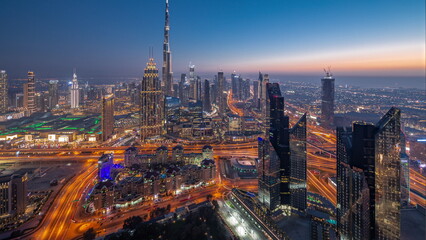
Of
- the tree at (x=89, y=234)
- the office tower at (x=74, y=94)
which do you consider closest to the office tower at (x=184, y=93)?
the office tower at (x=74, y=94)

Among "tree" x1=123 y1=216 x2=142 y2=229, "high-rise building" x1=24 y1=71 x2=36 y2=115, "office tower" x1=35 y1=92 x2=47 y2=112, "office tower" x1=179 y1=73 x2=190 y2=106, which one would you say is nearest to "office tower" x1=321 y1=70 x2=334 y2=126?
"tree" x1=123 y1=216 x2=142 y2=229

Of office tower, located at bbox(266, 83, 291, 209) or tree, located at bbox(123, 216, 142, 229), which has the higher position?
office tower, located at bbox(266, 83, 291, 209)

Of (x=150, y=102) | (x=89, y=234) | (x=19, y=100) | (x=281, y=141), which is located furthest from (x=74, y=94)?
(x=281, y=141)

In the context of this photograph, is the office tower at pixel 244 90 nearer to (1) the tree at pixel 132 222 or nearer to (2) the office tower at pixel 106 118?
(2) the office tower at pixel 106 118

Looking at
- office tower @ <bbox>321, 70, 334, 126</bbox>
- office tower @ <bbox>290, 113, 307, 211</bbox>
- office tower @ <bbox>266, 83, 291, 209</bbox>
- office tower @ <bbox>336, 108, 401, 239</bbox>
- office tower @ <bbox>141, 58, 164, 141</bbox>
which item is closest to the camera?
office tower @ <bbox>336, 108, 401, 239</bbox>

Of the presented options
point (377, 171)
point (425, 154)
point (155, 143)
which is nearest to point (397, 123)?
point (377, 171)

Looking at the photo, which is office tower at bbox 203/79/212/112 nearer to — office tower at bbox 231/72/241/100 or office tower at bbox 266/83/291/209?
office tower at bbox 231/72/241/100

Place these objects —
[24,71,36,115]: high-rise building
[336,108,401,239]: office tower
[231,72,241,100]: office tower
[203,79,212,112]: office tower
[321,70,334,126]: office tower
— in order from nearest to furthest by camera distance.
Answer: [336,108,401,239]: office tower, [321,70,334,126]: office tower, [24,71,36,115]: high-rise building, [203,79,212,112]: office tower, [231,72,241,100]: office tower

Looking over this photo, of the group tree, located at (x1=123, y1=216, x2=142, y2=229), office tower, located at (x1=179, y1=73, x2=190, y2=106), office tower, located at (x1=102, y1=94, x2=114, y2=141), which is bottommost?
tree, located at (x1=123, y1=216, x2=142, y2=229)
